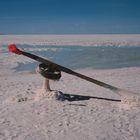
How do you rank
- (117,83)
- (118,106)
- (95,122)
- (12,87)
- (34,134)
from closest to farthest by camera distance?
(34,134), (95,122), (118,106), (12,87), (117,83)

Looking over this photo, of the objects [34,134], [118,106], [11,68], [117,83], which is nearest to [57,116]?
[34,134]

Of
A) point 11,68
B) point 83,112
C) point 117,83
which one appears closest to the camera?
point 83,112

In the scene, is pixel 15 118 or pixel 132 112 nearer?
pixel 15 118

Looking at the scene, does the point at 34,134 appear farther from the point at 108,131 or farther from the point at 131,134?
the point at 131,134

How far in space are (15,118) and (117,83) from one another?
5390mm

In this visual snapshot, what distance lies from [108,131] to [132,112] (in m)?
1.47

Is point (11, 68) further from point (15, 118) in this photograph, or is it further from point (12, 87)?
point (15, 118)

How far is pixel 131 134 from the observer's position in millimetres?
5797

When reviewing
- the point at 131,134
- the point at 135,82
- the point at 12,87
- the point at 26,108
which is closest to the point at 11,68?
the point at 12,87

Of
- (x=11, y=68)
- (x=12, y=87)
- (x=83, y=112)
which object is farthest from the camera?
(x=11, y=68)

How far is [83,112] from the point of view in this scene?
→ 7164 millimetres

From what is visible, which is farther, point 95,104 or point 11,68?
point 11,68

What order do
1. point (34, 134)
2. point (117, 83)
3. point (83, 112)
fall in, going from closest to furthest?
point (34, 134) < point (83, 112) < point (117, 83)

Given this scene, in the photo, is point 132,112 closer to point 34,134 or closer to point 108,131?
point 108,131
